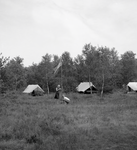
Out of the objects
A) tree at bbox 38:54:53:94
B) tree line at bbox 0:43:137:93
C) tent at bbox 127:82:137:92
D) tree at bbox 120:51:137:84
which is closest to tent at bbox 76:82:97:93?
tree line at bbox 0:43:137:93

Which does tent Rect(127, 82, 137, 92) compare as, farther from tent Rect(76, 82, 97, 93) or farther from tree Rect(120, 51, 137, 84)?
tree Rect(120, 51, 137, 84)

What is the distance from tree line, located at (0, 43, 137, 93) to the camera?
42769 millimetres

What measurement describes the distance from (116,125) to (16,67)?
5232 cm

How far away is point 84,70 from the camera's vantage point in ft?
154

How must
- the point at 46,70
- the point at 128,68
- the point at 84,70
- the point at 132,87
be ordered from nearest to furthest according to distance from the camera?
the point at 84,70
the point at 132,87
the point at 46,70
the point at 128,68

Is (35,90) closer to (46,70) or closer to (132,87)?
(46,70)

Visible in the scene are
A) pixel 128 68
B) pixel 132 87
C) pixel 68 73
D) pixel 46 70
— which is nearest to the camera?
pixel 132 87

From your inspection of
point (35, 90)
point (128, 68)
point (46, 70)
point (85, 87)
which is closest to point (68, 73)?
point (46, 70)

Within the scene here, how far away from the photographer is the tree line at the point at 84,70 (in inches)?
1684

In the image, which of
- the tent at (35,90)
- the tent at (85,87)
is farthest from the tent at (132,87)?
the tent at (35,90)

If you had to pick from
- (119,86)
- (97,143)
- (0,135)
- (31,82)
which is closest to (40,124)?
(0,135)

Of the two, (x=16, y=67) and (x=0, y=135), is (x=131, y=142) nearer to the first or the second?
(x=0, y=135)

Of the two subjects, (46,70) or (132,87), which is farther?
(46,70)

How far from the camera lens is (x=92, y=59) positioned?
4391 centimetres
